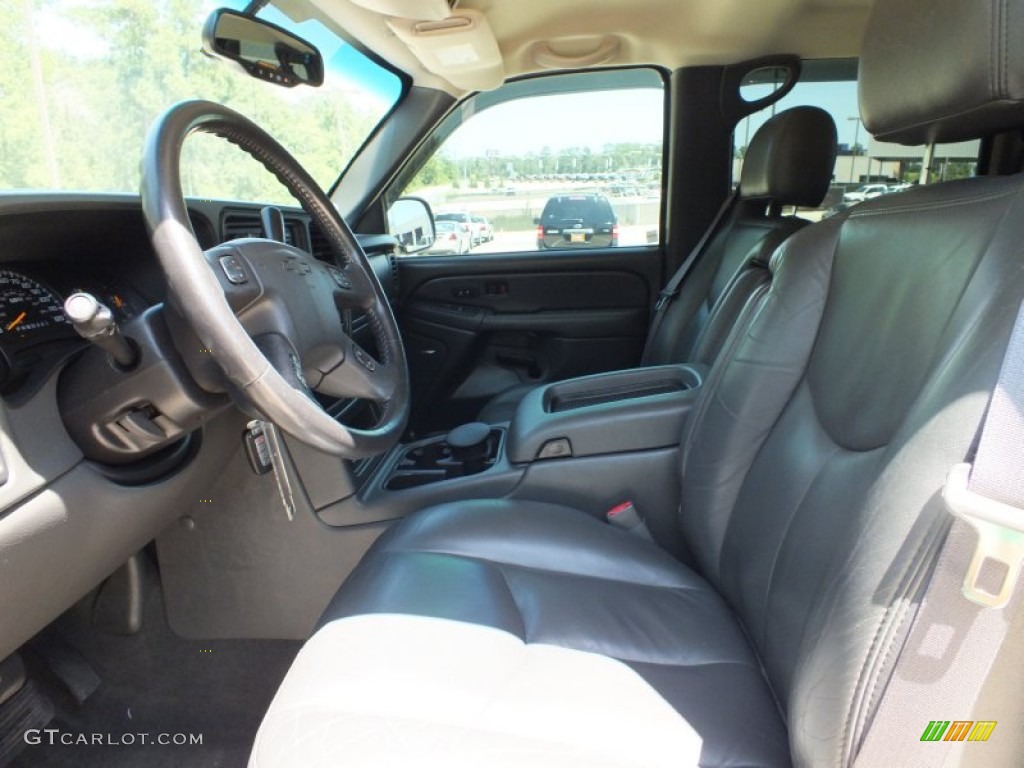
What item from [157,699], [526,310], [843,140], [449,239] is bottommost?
[157,699]

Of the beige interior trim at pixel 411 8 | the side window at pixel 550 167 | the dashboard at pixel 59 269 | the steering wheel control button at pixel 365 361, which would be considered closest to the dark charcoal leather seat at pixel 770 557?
the steering wheel control button at pixel 365 361

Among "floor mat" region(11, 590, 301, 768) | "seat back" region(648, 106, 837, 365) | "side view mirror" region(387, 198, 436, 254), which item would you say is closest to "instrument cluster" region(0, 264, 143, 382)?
"floor mat" region(11, 590, 301, 768)

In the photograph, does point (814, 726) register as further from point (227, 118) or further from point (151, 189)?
point (227, 118)

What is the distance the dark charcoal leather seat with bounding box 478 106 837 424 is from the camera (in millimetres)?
1687

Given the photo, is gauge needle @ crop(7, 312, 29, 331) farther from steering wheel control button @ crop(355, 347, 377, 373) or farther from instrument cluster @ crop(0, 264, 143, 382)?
steering wheel control button @ crop(355, 347, 377, 373)

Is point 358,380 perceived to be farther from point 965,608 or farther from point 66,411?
point 965,608

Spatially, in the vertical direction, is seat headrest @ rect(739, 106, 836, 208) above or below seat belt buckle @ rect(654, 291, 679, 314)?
above

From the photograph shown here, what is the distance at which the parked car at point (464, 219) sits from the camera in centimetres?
256

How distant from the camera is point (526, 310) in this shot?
254 centimetres

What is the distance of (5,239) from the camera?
0.91 m

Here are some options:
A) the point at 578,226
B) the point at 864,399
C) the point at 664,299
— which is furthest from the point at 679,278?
the point at 864,399

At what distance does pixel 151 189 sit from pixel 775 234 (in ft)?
4.56

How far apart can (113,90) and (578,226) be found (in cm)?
149

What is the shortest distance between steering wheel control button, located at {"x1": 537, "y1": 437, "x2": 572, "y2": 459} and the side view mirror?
133 cm
